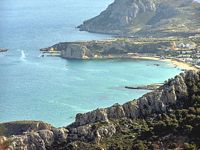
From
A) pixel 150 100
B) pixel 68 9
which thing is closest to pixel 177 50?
pixel 150 100

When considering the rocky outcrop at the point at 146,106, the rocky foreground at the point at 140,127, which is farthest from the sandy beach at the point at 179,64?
the rocky foreground at the point at 140,127

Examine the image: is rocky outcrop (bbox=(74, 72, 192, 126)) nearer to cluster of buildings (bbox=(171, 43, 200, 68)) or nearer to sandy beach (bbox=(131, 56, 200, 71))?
sandy beach (bbox=(131, 56, 200, 71))

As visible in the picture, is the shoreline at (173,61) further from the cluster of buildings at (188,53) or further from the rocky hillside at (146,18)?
the rocky hillside at (146,18)

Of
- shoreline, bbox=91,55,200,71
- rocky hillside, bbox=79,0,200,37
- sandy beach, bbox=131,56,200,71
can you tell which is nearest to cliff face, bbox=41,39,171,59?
shoreline, bbox=91,55,200,71

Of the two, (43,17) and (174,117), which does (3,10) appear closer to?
(43,17)

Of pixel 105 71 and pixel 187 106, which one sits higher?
pixel 187 106

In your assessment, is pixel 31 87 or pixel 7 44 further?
pixel 7 44
